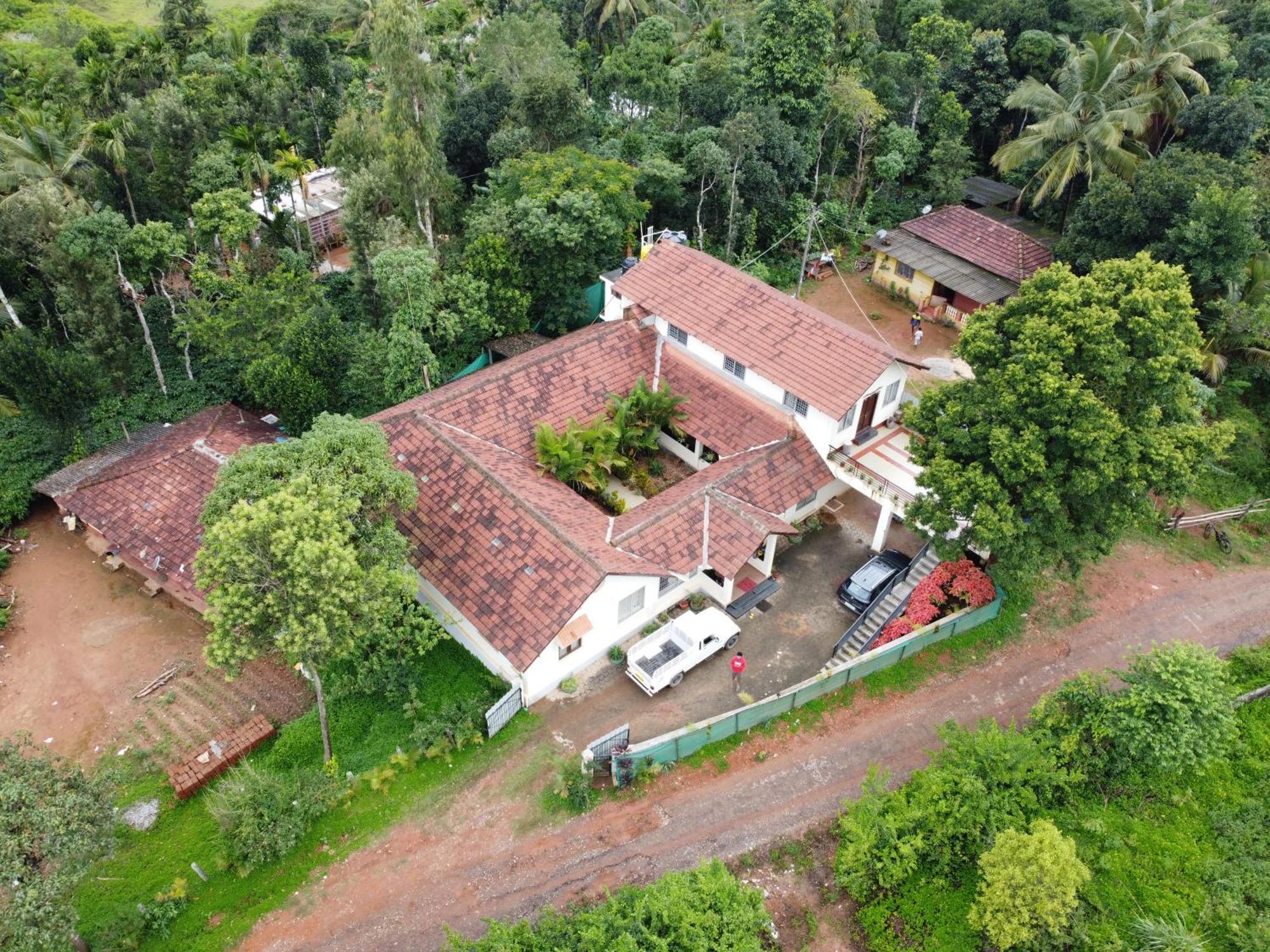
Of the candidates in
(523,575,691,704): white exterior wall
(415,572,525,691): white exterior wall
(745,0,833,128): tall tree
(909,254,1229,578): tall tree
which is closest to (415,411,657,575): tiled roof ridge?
(523,575,691,704): white exterior wall

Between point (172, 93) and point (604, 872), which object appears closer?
point (604, 872)

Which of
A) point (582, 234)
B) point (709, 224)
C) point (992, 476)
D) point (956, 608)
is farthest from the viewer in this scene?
point (709, 224)

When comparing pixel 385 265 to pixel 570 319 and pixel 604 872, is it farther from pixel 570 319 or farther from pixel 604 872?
pixel 604 872

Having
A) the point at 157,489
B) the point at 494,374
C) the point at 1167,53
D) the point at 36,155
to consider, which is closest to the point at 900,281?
the point at 1167,53

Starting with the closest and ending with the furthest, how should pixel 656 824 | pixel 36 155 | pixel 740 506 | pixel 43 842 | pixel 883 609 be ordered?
pixel 43 842, pixel 656 824, pixel 883 609, pixel 740 506, pixel 36 155

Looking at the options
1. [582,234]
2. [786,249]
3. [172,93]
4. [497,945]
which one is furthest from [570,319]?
[497,945]

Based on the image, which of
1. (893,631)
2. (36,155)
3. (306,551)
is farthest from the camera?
(36,155)

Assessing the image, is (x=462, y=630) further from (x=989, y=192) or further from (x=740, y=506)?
(x=989, y=192)

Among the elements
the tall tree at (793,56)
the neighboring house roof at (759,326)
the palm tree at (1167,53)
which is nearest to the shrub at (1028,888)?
the neighboring house roof at (759,326)
